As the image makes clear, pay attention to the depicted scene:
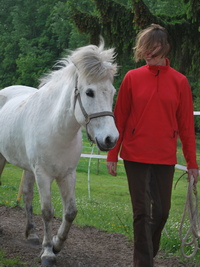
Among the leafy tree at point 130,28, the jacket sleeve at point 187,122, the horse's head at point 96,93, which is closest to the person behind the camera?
A: the horse's head at point 96,93

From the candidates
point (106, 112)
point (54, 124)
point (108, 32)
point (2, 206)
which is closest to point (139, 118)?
point (106, 112)

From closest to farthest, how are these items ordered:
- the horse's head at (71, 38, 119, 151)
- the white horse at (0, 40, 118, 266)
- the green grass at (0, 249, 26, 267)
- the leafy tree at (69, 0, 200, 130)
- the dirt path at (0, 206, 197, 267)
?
the horse's head at (71, 38, 119, 151), the white horse at (0, 40, 118, 266), the green grass at (0, 249, 26, 267), the dirt path at (0, 206, 197, 267), the leafy tree at (69, 0, 200, 130)

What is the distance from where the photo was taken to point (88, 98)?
12.1ft

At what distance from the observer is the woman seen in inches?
145

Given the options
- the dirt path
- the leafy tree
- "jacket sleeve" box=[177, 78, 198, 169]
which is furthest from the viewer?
the leafy tree

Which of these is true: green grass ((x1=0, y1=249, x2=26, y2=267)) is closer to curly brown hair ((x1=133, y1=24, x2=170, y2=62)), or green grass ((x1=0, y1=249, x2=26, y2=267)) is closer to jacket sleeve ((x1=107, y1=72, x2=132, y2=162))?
jacket sleeve ((x1=107, y1=72, x2=132, y2=162))

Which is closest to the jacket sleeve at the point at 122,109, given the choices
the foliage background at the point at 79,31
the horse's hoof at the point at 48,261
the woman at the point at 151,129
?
the woman at the point at 151,129

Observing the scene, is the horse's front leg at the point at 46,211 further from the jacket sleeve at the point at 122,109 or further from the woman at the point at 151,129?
the woman at the point at 151,129

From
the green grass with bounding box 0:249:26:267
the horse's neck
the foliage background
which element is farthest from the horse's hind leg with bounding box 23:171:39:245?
the foliage background

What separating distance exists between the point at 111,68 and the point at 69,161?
1160 mm

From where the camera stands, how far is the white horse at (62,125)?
362cm

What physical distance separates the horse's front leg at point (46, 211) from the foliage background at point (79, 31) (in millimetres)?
5182

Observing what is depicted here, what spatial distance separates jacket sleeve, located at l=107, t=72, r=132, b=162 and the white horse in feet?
0.48

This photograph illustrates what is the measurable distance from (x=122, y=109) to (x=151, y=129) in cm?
32
